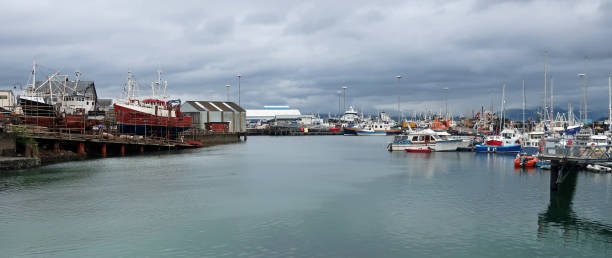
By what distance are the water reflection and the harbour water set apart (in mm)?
51

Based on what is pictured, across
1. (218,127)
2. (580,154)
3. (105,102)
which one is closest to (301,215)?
(580,154)

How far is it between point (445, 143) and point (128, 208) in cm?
4443

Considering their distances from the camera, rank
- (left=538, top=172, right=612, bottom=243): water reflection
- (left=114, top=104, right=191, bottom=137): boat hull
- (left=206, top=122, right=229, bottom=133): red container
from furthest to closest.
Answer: (left=206, top=122, right=229, bottom=133): red container
(left=114, top=104, right=191, bottom=137): boat hull
(left=538, top=172, right=612, bottom=243): water reflection

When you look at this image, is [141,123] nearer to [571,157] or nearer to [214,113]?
[214,113]

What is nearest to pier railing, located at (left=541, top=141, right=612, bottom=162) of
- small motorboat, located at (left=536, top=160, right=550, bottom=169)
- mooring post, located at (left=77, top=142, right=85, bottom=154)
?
small motorboat, located at (left=536, top=160, right=550, bottom=169)

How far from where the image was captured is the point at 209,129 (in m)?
83.2

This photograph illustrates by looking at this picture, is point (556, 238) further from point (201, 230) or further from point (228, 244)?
point (201, 230)

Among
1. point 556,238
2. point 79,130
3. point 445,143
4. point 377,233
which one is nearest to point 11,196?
point 377,233

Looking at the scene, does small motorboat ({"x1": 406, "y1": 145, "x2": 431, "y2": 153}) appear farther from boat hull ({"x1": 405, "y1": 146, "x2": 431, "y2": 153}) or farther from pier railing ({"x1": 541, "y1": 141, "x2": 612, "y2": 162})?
pier railing ({"x1": 541, "y1": 141, "x2": 612, "y2": 162})

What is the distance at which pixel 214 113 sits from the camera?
3366 inches

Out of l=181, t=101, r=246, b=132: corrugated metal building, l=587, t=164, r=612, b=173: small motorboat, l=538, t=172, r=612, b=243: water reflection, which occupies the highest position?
l=181, t=101, r=246, b=132: corrugated metal building

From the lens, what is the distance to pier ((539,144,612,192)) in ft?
71.3

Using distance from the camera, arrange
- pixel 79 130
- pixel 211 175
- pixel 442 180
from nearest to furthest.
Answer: pixel 442 180
pixel 211 175
pixel 79 130

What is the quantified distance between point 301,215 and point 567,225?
1144 centimetres
